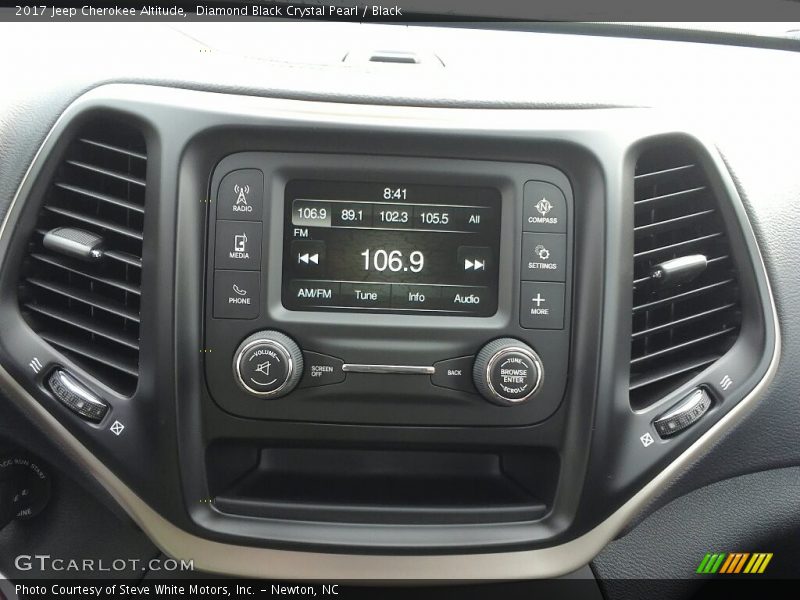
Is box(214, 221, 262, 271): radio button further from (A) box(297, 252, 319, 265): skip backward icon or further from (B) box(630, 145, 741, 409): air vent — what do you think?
(B) box(630, 145, 741, 409): air vent

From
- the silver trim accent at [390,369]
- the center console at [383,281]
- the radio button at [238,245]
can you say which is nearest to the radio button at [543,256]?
the center console at [383,281]

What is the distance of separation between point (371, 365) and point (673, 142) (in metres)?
0.61

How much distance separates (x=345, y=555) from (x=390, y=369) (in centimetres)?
34

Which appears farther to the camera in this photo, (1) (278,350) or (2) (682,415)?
(2) (682,415)

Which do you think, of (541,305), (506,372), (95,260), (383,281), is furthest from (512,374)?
(95,260)

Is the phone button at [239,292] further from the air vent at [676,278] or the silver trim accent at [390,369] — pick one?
the air vent at [676,278]

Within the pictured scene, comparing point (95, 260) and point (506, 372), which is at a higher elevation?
point (95, 260)

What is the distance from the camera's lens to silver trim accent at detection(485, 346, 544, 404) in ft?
3.76

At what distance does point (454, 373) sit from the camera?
1169mm

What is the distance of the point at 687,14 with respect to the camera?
1.49 metres

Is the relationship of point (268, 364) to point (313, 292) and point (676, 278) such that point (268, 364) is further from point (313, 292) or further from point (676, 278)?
point (676, 278)

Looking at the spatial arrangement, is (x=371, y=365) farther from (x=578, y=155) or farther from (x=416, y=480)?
(x=578, y=155)

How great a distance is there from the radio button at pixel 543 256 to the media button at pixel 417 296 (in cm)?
14

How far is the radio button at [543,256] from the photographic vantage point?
1168mm
